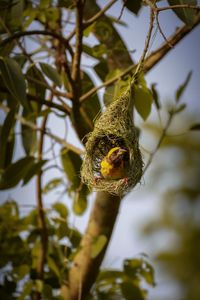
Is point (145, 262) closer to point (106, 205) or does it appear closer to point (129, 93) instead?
point (106, 205)

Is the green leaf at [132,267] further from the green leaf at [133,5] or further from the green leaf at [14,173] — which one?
the green leaf at [133,5]

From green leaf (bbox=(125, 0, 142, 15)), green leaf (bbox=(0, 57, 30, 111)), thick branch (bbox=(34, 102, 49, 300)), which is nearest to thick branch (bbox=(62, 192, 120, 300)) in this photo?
thick branch (bbox=(34, 102, 49, 300))

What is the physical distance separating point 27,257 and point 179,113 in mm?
1090

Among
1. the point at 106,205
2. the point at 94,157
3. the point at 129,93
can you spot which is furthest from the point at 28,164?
the point at 129,93

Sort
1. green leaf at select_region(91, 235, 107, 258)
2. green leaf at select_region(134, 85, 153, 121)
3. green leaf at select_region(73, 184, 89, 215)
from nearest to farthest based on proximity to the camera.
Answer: green leaf at select_region(134, 85, 153, 121) → green leaf at select_region(91, 235, 107, 258) → green leaf at select_region(73, 184, 89, 215)

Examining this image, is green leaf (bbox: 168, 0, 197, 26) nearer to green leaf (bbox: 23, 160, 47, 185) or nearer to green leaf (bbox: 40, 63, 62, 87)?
green leaf (bbox: 40, 63, 62, 87)

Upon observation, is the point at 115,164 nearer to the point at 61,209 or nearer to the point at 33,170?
the point at 33,170

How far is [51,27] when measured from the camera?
3355 millimetres

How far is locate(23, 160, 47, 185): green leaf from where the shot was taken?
303cm

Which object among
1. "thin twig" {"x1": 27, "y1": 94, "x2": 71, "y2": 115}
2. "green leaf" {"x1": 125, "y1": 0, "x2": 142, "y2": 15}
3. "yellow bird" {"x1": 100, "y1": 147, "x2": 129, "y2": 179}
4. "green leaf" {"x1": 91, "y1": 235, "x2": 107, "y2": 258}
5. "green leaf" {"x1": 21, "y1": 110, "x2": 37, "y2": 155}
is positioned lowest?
"green leaf" {"x1": 91, "y1": 235, "x2": 107, "y2": 258}

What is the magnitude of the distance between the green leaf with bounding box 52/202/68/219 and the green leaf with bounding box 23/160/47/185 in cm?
32

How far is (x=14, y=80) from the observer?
8.03 ft

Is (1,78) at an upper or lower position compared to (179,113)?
upper

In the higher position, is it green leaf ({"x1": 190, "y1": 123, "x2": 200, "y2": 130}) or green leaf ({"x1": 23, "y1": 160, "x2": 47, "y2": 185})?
green leaf ({"x1": 23, "y1": 160, "x2": 47, "y2": 185})
